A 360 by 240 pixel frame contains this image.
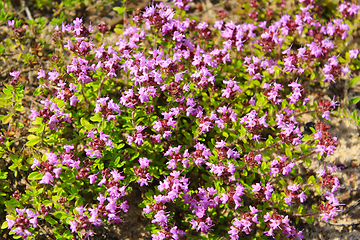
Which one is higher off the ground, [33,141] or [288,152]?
[33,141]

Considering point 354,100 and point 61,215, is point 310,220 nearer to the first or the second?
point 354,100

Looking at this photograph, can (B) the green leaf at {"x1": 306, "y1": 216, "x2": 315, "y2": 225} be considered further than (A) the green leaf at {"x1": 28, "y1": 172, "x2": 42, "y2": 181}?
Yes

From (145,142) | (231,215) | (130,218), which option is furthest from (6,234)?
(231,215)

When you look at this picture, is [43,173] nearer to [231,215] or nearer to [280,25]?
[231,215]

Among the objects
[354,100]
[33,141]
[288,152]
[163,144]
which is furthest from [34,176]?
[354,100]

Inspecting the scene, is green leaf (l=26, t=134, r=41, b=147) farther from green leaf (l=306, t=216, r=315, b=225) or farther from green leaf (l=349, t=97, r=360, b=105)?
green leaf (l=349, t=97, r=360, b=105)

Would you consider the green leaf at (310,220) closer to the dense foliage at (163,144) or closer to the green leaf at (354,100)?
the dense foliage at (163,144)

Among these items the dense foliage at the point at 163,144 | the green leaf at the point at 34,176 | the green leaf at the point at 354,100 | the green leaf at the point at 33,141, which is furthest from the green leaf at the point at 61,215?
the green leaf at the point at 354,100

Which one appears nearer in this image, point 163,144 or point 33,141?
point 33,141

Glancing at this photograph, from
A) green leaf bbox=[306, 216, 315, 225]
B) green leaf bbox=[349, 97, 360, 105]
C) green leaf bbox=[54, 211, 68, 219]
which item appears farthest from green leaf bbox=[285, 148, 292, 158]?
green leaf bbox=[54, 211, 68, 219]

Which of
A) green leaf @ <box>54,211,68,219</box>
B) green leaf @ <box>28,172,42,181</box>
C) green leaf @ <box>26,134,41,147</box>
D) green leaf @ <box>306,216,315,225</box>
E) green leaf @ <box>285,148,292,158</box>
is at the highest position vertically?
green leaf @ <box>26,134,41,147</box>

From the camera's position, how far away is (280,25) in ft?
18.8

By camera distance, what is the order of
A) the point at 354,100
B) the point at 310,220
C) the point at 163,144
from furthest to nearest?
1. the point at 354,100
2. the point at 163,144
3. the point at 310,220

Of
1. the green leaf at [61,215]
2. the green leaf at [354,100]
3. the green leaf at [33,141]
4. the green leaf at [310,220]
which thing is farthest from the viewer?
the green leaf at [354,100]
